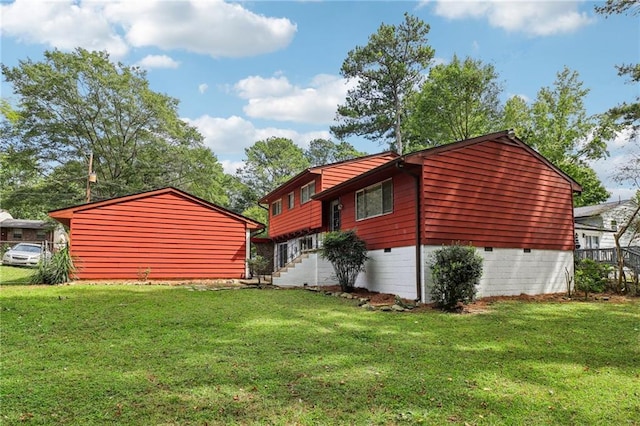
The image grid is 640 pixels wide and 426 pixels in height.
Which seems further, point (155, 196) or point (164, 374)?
point (155, 196)

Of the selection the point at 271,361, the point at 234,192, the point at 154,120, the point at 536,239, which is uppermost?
the point at 154,120

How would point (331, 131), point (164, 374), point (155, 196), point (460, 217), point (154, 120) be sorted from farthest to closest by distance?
point (331, 131), point (154, 120), point (155, 196), point (460, 217), point (164, 374)

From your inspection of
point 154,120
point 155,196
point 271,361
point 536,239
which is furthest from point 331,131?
point 271,361

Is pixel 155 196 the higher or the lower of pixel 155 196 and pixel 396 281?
the higher

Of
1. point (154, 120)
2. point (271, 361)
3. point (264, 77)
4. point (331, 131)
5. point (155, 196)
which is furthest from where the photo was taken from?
point (331, 131)

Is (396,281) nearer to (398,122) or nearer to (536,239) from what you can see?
(536,239)

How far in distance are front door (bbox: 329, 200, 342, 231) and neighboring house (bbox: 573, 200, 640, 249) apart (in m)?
17.6

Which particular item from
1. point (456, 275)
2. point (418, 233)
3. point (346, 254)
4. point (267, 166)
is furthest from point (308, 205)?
point (267, 166)

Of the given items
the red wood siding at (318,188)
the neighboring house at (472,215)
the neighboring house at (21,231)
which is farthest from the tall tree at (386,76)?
the neighboring house at (21,231)

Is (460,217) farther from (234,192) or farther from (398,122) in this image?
(234,192)

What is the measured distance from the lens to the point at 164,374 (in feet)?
14.2

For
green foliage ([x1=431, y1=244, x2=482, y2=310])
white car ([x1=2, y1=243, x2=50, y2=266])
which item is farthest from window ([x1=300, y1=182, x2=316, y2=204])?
white car ([x1=2, y1=243, x2=50, y2=266])

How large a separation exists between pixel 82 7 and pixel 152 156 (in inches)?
671

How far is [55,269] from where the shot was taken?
40.1 feet
